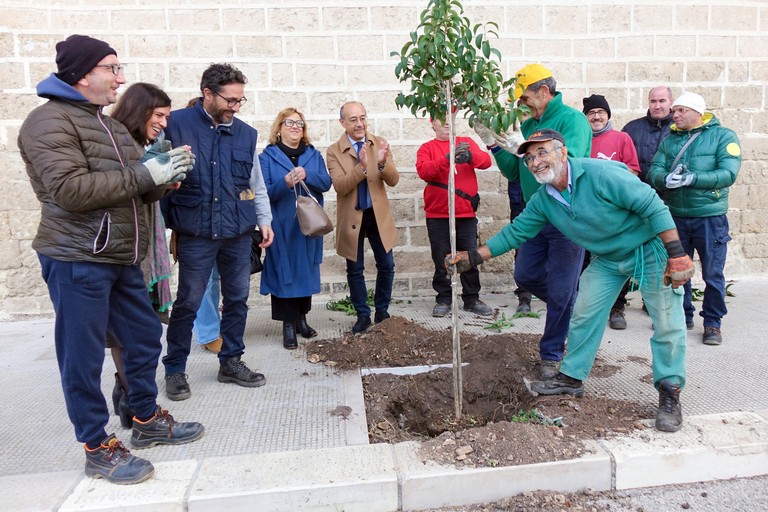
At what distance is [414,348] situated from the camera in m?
4.91

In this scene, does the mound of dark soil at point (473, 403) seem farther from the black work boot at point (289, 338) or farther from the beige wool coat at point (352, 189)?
the beige wool coat at point (352, 189)

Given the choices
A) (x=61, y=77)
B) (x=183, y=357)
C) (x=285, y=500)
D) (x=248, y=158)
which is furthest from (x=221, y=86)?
(x=285, y=500)

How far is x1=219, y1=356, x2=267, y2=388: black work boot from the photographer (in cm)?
425

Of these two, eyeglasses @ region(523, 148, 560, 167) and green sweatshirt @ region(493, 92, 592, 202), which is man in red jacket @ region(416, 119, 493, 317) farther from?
eyeglasses @ region(523, 148, 560, 167)

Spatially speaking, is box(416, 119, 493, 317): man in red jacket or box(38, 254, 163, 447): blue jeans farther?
box(416, 119, 493, 317): man in red jacket

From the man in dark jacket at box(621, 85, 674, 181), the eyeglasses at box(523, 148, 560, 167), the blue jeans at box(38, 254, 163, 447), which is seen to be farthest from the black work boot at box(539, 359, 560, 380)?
the blue jeans at box(38, 254, 163, 447)

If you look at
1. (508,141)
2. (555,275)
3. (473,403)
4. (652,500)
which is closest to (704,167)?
(555,275)

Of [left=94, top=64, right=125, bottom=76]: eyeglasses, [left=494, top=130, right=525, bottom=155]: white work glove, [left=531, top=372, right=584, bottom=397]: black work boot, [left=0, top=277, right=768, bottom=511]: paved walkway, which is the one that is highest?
[left=94, top=64, right=125, bottom=76]: eyeglasses

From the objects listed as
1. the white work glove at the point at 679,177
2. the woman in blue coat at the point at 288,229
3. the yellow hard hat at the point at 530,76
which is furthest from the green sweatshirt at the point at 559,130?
the woman in blue coat at the point at 288,229

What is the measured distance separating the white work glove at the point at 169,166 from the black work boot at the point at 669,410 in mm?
2841

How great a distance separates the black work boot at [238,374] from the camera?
4250mm

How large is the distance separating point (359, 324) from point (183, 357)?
1.77m

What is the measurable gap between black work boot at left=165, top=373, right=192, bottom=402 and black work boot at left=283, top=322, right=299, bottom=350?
1.16 meters

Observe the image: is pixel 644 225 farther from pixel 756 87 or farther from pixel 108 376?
pixel 756 87
